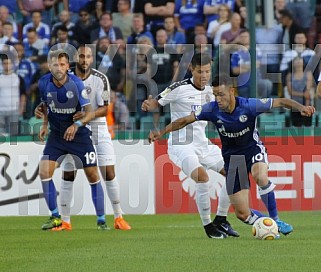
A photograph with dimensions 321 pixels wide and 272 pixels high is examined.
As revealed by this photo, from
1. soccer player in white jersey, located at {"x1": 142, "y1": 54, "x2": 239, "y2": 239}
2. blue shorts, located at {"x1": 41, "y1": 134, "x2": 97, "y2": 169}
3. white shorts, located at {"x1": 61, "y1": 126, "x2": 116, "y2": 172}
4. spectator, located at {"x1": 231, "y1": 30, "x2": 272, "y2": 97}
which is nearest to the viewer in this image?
soccer player in white jersey, located at {"x1": 142, "y1": 54, "x2": 239, "y2": 239}

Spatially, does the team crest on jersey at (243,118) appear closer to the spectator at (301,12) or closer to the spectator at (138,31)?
the spectator at (138,31)

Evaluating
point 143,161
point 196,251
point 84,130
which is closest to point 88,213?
point 143,161

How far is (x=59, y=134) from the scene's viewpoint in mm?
12078

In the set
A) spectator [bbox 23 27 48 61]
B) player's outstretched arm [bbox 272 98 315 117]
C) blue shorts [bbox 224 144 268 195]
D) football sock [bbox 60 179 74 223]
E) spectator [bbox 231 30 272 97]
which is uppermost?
spectator [bbox 23 27 48 61]

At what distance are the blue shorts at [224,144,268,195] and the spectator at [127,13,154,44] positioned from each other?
6.41m

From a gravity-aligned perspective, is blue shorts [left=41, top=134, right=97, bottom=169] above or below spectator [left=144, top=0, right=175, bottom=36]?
below

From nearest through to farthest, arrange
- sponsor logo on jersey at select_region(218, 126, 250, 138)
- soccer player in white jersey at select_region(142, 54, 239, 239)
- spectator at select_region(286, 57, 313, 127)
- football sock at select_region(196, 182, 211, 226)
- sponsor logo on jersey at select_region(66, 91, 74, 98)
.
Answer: sponsor logo on jersey at select_region(218, 126, 250, 138), football sock at select_region(196, 182, 211, 226), soccer player in white jersey at select_region(142, 54, 239, 239), sponsor logo on jersey at select_region(66, 91, 74, 98), spectator at select_region(286, 57, 313, 127)

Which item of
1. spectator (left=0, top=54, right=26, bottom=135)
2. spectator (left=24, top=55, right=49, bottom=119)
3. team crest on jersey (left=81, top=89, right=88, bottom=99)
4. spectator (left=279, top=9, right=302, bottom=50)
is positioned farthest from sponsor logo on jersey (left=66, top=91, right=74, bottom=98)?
spectator (left=279, top=9, right=302, bottom=50)

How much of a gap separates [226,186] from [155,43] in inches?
251

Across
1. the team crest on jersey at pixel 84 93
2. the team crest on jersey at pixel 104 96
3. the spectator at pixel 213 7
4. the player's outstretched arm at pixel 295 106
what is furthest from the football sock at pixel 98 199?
the spectator at pixel 213 7

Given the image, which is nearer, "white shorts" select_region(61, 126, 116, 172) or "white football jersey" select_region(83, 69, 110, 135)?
"white football jersey" select_region(83, 69, 110, 135)

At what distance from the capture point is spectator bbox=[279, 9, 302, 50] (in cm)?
1634

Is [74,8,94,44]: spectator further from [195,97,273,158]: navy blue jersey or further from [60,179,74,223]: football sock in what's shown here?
[195,97,273,158]: navy blue jersey

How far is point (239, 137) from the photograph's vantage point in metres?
10.2
